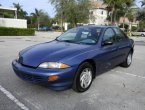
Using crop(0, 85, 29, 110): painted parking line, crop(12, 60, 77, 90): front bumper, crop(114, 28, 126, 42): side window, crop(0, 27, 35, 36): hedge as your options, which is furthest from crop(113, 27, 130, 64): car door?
crop(0, 27, 35, 36): hedge

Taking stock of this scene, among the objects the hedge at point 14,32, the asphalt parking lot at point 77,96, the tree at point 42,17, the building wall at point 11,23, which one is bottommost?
the asphalt parking lot at point 77,96

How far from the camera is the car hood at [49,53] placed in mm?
4129

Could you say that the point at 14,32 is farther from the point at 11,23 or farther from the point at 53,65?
the point at 53,65

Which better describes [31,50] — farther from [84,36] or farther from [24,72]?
[84,36]

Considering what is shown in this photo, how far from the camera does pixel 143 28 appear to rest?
48.2 meters

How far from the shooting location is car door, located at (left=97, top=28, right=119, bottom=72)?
504 cm

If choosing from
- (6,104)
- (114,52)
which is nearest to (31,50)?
(6,104)

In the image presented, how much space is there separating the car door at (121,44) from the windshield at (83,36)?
0.96 m

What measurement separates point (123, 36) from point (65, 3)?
2845 cm

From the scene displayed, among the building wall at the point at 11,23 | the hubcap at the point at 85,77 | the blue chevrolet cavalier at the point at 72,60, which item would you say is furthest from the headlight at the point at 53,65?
the building wall at the point at 11,23

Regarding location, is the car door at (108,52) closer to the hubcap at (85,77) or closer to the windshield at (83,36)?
the windshield at (83,36)

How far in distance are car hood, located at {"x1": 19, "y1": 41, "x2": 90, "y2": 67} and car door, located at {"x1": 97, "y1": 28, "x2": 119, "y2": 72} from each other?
49 cm

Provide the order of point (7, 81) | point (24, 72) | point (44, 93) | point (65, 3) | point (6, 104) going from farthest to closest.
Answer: point (65, 3) < point (7, 81) < point (44, 93) < point (24, 72) < point (6, 104)

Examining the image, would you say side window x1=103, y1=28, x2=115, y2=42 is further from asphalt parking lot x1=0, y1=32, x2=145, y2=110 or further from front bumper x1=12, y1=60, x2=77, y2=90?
front bumper x1=12, y1=60, x2=77, y2=90
